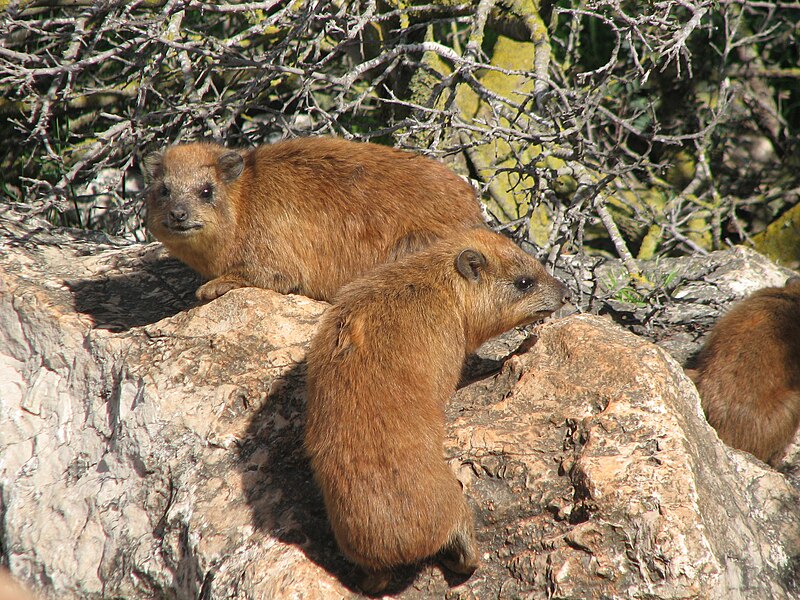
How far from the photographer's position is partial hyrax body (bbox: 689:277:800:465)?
502cm

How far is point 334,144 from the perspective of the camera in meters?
5.20

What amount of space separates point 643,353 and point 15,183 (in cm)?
605

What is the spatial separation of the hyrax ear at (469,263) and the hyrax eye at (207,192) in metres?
1.85

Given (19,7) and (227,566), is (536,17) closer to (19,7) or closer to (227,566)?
(19,7)

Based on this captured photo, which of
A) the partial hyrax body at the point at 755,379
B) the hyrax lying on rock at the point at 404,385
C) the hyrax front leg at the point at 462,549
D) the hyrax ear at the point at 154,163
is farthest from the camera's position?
the hyrax ear at the point at 154,163

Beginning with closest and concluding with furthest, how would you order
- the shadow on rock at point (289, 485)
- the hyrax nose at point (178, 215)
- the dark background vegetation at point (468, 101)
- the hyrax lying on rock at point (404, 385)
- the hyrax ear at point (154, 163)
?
the hyrax lying on rock at point (404, 385), the shadow on rock at point (289, 485), the hyrax nose at point (178, 215), the hyrax ear at point (154, 163), the dark background vegetation at point (468, 101)

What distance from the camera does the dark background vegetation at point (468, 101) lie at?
18.7ft

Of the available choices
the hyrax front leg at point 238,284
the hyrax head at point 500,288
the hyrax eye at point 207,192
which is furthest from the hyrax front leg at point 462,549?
the hyrax eye at point 207,192

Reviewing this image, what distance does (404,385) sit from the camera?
344 centimetres

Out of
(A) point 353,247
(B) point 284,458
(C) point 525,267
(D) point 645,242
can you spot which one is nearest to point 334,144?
(A) point 353,247

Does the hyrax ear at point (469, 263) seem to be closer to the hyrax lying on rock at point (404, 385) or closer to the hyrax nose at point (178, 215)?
the hyrax lying on rock at point (404, 385)

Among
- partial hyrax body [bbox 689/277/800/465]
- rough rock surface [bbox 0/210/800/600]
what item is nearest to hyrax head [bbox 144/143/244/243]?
rough rock surface [bbox 0/210/800/600]

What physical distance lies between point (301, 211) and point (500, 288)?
148 centimetres

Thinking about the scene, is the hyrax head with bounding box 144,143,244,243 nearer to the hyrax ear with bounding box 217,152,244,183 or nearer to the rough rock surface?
the hyrax ear with bounding box 217,152,244,183
